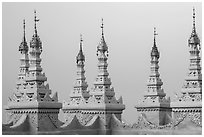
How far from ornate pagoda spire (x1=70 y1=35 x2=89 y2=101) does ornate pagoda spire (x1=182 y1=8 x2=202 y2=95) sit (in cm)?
783

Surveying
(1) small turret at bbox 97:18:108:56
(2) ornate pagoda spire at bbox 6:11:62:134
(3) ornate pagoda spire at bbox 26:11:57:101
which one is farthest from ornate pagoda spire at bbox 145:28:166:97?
(3) ornate pagoda spire at bbox 26:11:57:101

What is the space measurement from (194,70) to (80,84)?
8640 mm

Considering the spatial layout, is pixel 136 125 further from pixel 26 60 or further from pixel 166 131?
pixel 26 60

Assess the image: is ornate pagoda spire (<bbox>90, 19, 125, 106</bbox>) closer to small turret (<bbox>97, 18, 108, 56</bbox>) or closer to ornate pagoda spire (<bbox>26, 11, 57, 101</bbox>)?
small turret (<bbox>97, 18, 108, 56</bbox>)

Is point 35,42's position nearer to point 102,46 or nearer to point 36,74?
point 36,74

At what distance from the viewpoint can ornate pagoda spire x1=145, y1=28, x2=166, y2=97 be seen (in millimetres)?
40969

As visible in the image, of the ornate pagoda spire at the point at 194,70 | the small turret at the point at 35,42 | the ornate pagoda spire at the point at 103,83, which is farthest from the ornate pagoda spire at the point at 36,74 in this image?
the ornate pagoda spire at the point at 194,70

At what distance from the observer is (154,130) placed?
123ft

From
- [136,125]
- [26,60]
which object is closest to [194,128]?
[136,125]

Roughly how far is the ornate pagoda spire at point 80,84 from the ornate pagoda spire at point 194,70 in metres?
7.83

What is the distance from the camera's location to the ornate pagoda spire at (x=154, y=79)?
41.0 metres

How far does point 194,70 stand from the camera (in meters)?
37.4

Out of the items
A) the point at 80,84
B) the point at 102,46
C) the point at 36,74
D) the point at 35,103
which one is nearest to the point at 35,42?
the point at 36,74

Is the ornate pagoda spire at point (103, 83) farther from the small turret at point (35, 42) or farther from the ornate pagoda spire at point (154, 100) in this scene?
the small turret at point (35, 42)
